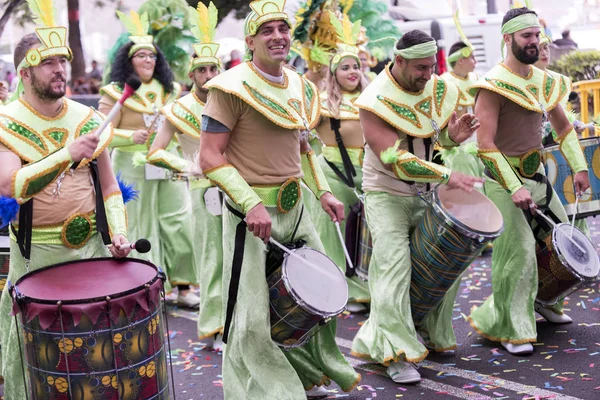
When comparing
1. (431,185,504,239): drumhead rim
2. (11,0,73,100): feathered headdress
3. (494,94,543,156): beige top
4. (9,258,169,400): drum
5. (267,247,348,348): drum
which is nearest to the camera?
(9,258,169,400): drum

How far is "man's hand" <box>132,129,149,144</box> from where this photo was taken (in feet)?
22.9

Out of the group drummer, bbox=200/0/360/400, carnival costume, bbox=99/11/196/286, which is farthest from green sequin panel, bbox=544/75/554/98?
carnival costume, bbox=99/11/196/286

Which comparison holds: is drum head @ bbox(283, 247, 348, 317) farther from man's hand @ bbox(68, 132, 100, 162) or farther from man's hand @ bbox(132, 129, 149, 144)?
man's hand @ bbox(132, 129, 149, 144)

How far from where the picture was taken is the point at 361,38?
26.5ft

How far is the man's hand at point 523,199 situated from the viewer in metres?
5.36

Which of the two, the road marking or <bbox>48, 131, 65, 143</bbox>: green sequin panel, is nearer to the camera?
<bbox>48, 131, 65, 143</bbox>: green sequin panel

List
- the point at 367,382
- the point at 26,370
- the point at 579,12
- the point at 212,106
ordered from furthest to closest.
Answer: the point at 579,12 < the point at 367,382 < the point at 212,106 < the point at 26,370

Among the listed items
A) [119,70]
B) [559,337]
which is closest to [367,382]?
[559,337]

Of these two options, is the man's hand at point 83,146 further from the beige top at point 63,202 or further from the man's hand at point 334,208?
the man's hand at point 334,208

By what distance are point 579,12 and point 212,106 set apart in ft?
132

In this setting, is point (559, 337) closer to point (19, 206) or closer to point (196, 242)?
point (196, 242)

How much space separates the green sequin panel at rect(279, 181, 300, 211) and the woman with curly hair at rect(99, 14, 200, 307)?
2.94 metres

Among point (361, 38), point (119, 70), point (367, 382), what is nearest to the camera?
point (367, 382)

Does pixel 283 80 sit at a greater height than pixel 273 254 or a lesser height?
greater
